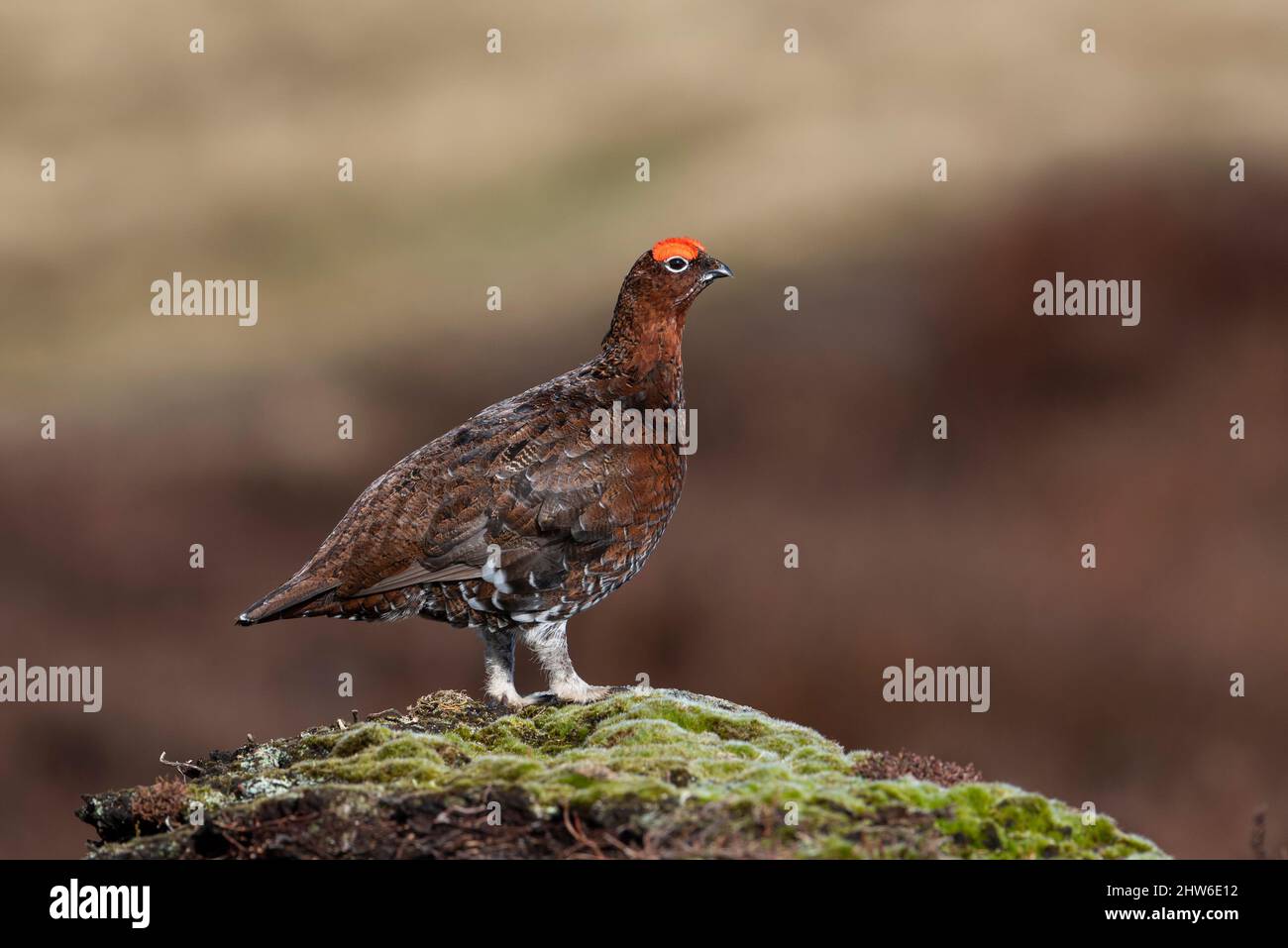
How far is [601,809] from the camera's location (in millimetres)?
5113

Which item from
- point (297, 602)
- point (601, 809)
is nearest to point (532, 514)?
point (297, 602)

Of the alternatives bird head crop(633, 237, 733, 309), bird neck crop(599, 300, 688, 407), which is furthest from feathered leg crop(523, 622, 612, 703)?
bird head crop(633, 237, 733, 309)

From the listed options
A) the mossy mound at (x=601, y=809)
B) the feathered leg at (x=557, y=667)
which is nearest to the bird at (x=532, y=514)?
the feathered leg at (x=557, y=667)

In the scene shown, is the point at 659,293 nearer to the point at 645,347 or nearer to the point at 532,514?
the point at 645,347

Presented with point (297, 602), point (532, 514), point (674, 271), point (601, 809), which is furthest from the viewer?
point (674, 271)

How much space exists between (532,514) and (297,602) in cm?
135

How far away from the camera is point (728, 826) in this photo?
16.1 ft

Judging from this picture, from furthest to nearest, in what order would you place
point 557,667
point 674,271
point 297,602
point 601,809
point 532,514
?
1. point 674,271
2. point 557,667
3. point 532,514
4. point 297,602
5. point 601,809

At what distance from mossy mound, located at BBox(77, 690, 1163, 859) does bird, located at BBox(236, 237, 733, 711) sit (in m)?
1.14

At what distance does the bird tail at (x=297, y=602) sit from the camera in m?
7.04

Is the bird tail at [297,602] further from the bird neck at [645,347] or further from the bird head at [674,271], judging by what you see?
the bird head at [674,271]

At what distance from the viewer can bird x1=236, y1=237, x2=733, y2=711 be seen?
24.2 feet

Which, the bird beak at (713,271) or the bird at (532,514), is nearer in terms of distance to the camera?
the bird at (532,514)

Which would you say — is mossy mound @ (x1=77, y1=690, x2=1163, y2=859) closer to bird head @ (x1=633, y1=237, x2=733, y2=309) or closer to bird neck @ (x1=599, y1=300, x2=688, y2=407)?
bird neck @ (x1=599, y1=300, x2=688, y2=407)
